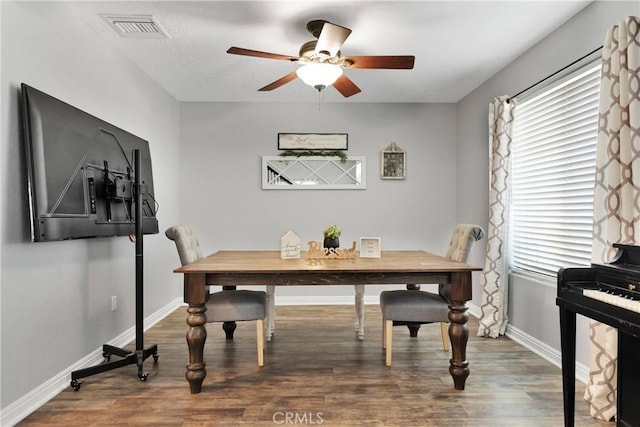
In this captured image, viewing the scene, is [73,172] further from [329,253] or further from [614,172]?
[614,172]

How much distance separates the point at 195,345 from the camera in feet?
7.20

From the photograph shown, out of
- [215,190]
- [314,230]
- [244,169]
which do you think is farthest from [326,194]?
[215,190]

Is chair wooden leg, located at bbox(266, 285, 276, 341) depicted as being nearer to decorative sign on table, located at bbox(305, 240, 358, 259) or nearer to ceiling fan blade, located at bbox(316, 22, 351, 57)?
decorative sign on table, located at bbox(305, 240, 358, 259)

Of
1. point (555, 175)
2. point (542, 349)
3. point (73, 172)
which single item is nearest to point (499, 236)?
point (555, 175)

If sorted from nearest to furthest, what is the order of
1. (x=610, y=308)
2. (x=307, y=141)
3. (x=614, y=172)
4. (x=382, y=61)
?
(x=610, y=308) → (x=614, y=172) → (x=382, y=61) → (x=307, y=141)

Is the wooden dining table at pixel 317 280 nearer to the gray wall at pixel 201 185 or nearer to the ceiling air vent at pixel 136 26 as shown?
the gray wall at pixel 201 185

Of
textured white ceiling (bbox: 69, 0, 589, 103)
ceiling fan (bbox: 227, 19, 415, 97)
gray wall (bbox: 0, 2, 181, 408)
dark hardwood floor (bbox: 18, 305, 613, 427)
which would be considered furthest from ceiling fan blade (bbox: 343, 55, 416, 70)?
dark hardwood floor (bbox: 18, 305, 613, 427)

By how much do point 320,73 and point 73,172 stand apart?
1.69 m

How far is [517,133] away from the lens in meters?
3.31

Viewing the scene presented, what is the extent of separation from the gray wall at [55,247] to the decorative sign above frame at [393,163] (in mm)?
2702

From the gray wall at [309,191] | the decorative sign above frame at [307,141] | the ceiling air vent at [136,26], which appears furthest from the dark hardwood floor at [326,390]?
the ceiling air vent at [136,26]

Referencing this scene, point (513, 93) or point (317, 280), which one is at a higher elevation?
point (513, 93)

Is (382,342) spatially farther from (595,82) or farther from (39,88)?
(39,88)

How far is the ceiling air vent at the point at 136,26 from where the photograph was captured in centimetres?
254
